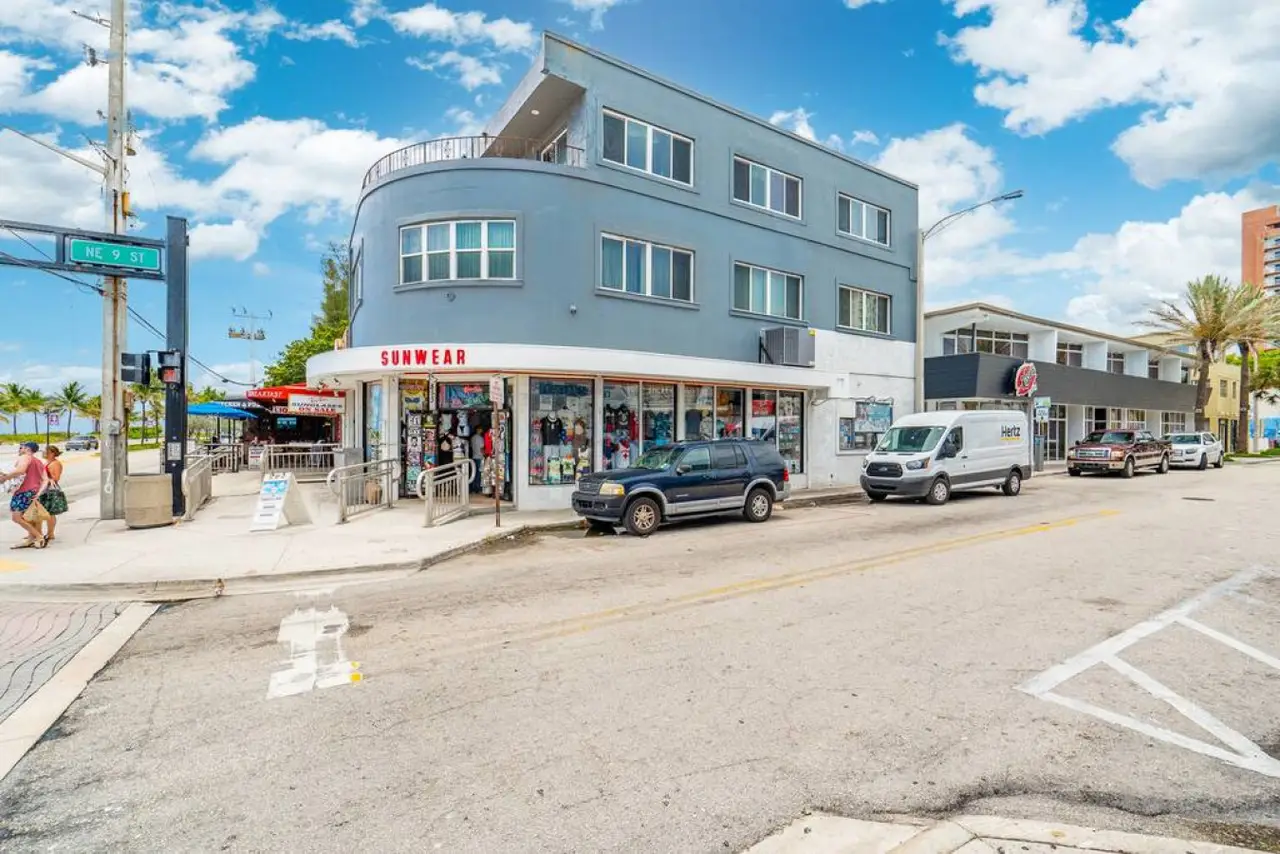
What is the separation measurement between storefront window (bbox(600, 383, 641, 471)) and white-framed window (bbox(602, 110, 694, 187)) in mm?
5667

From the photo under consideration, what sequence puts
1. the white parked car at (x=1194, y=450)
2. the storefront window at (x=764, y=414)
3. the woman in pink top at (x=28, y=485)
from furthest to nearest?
the white parked car at (x=1194, y=450)
the storefront window at (x=764, y=414)
the woman in pink top at (x=28, y=485)

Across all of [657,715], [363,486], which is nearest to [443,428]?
[363,486]

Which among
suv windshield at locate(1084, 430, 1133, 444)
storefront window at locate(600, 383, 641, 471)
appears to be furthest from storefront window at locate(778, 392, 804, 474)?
suv windshield at locate(1084, 430, 1133, 444)

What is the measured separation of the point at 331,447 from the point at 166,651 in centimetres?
2167

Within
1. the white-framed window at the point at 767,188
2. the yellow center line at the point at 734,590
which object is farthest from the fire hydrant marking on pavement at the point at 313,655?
the white-framed window at the point at 767,188

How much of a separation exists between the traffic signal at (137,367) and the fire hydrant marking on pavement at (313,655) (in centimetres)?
893

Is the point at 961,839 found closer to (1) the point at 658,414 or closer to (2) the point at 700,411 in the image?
(1) the point at 658,414

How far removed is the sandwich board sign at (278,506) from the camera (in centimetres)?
1252

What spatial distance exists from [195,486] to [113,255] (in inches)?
194

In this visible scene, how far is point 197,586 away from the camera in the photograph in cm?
864

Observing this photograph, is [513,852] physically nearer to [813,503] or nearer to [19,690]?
[19,690]

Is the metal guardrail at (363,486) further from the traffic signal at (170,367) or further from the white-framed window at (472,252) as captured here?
the white-framed window at (472,252)

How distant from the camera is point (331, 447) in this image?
26.5m

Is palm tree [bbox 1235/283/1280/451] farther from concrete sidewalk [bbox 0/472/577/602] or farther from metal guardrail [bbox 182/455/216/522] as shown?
metal guardrail [bbox 182/455/216/522]
